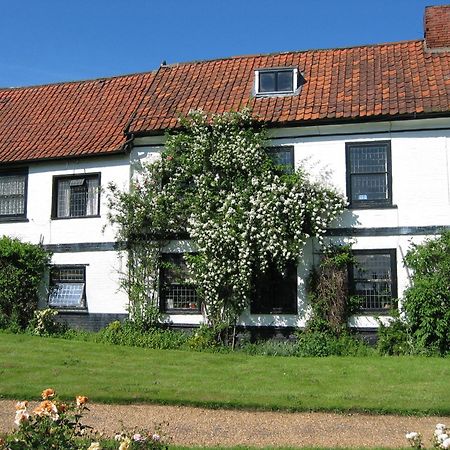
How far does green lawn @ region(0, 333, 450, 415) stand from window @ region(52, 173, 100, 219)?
15.1 ft

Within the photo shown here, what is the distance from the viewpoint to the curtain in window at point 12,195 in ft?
59.0

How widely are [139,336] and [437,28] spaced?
40.9 feet

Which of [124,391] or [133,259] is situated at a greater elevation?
[133,259]

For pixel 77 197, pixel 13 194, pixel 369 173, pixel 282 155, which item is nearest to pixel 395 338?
pixel 369 173

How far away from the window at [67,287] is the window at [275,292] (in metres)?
5.03

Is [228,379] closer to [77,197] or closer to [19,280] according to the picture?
[19,280]

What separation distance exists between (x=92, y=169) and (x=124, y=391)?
8.90m

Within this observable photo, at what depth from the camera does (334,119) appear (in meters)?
15.2

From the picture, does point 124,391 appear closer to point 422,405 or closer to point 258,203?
point 422,405

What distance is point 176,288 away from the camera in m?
15.9

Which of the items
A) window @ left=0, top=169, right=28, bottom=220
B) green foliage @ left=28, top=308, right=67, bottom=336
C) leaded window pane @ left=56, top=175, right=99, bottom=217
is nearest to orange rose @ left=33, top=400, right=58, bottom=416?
green foliage @ left=28, top=308, right=67, bottom=336

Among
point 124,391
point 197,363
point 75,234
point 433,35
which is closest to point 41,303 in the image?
point 75,234

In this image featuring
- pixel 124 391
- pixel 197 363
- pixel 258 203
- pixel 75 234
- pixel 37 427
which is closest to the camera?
pixel 37 427

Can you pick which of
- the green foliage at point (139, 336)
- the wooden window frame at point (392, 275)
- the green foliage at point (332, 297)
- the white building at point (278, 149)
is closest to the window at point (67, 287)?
the white building at point (278, 149)
